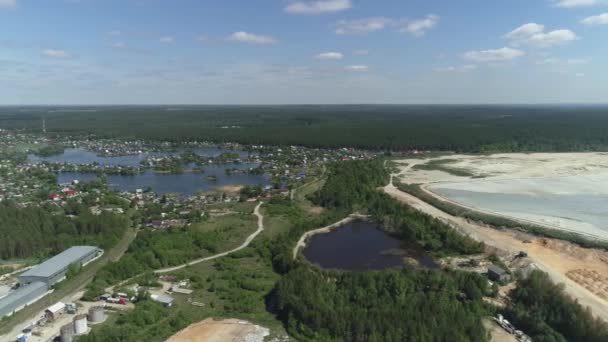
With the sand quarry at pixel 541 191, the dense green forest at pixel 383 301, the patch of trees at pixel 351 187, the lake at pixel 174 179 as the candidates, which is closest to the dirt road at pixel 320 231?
the dense green forest at pixel 383 301

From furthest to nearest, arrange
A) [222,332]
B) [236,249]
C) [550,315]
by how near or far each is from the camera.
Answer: [236,249] < [550,315] < [222,332]

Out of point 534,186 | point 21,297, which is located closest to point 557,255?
point 534,186

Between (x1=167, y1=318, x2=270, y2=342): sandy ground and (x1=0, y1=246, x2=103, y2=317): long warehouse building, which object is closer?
(x1=167, y1=318, x2=270, y2=342): sandy ground

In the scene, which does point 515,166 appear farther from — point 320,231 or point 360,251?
point 360,251

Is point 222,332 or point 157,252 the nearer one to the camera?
point 222,332

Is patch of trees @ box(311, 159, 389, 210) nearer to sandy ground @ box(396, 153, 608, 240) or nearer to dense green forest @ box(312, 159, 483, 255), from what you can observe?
dense green forest @ box(312, 159, 483, 255)

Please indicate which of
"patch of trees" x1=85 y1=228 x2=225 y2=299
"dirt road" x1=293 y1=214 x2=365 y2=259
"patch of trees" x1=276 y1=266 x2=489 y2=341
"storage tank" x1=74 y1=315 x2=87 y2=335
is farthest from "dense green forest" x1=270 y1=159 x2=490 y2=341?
"storage tank" x1=74 y1=315 x2=87 y2=335
